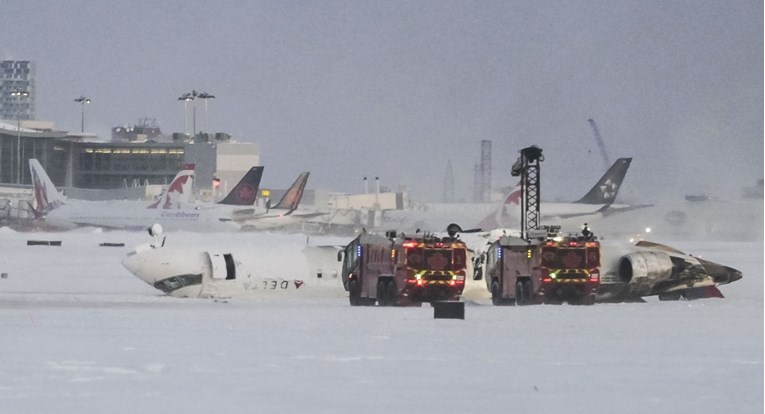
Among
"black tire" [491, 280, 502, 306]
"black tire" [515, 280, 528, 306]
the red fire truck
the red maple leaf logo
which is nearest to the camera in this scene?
the red fire truck

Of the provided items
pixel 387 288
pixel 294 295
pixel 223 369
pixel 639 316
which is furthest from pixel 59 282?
pixel 223 369

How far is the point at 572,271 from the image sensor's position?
43969 mm

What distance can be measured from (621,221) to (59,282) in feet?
306

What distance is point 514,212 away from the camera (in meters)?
129

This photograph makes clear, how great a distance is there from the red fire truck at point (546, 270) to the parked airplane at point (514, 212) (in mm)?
82519

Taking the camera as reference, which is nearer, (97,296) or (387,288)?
(387,288)

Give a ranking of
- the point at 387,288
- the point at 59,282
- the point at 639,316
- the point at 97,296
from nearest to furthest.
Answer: the point at 639,316, the point at 387,288, the point at 97,296, the point at 59,282

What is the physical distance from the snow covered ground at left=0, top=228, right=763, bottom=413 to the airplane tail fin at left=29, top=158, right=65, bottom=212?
4481 inches

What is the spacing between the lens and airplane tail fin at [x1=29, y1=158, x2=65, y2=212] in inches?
6137

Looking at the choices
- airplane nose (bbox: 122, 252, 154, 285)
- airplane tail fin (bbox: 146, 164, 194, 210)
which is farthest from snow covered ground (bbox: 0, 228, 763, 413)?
airplane tail fin (bbox: 146, 164, 194, 210)

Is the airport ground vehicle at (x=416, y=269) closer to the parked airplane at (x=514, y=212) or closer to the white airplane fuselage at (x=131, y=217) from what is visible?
the parked airplane at (x=514, y=212)

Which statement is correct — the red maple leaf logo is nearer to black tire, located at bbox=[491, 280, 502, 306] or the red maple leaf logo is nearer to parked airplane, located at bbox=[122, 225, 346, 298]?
parked airplane, located at bbox=[122, 225, 346, 298]

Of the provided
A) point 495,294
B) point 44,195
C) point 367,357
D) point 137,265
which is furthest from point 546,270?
point 44,195

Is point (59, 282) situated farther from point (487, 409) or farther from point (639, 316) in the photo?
point (487, 409)
